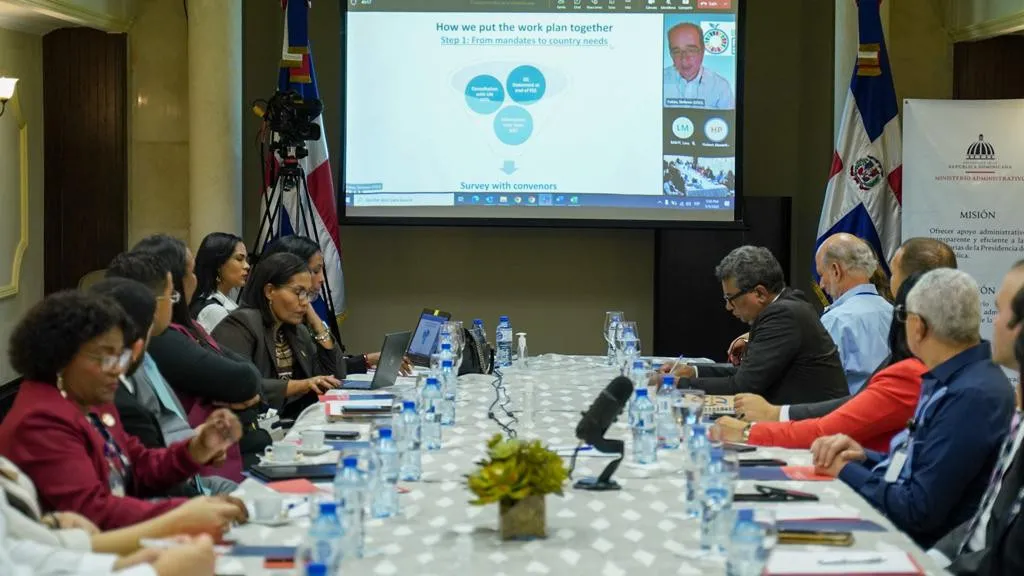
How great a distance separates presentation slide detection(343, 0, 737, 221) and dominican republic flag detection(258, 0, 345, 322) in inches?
7.0

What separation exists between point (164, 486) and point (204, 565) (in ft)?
3.08

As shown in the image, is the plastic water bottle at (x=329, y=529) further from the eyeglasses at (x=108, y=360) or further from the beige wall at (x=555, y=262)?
the beige wall at (x=555, y=262)

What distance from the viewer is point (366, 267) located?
8.91m

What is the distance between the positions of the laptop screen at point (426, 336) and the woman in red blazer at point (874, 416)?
1.78 meters

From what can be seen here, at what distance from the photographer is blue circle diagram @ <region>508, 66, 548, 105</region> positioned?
7914mm

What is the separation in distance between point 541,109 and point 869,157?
1974 millimetres

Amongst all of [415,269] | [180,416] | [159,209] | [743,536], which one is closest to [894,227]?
[415,269]

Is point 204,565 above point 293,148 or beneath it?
beneath

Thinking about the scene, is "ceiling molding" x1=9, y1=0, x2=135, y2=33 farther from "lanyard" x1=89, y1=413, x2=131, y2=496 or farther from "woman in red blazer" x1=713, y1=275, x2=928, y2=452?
"woman in red blazer" x1=713, y1=275, x2=928, y2=452

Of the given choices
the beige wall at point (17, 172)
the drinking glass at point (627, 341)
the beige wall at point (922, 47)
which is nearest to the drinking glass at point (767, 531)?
the drinking glass at point (627, 341)

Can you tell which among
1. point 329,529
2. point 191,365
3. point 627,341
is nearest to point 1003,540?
point 329,529

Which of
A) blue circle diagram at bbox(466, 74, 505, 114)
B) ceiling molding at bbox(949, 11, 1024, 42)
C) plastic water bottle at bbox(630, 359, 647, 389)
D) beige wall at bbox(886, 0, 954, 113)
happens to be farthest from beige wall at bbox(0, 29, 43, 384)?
ceiling molding at bbox(949, 11, 1024, 42)

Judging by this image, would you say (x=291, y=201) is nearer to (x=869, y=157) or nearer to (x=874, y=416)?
(x=869, y=157)

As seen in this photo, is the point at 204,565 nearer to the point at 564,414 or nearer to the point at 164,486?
the point at 164,486
